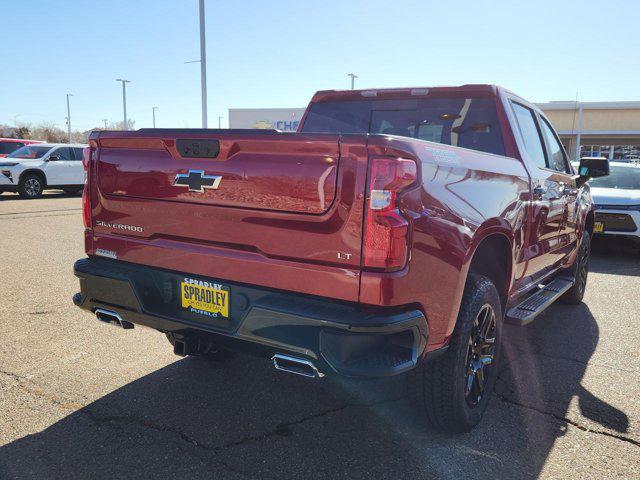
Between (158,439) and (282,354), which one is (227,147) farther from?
(158,439)

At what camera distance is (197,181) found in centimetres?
273

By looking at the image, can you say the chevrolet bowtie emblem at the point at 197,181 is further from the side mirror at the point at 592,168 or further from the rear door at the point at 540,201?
the side mirror at the point at 592,168

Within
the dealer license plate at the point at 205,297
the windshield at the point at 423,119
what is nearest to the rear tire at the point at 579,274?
the windshield at the point at 423,119

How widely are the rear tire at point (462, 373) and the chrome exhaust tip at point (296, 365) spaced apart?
0.63 meters

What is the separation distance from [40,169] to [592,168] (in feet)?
56.3

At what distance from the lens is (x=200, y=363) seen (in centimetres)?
400

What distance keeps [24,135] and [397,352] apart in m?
74.8

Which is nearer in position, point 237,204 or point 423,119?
point 237,204

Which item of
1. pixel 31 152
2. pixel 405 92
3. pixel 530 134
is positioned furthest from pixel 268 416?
pixel 31 152

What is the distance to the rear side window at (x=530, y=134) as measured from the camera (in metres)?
4.12

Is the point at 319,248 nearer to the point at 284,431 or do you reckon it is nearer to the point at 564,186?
the point at 284,431

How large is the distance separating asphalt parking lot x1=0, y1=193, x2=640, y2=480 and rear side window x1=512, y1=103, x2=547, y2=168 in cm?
159

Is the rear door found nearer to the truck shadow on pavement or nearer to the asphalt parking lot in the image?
the asphalt parking lot

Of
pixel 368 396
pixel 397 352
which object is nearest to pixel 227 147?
pixel 397 352
